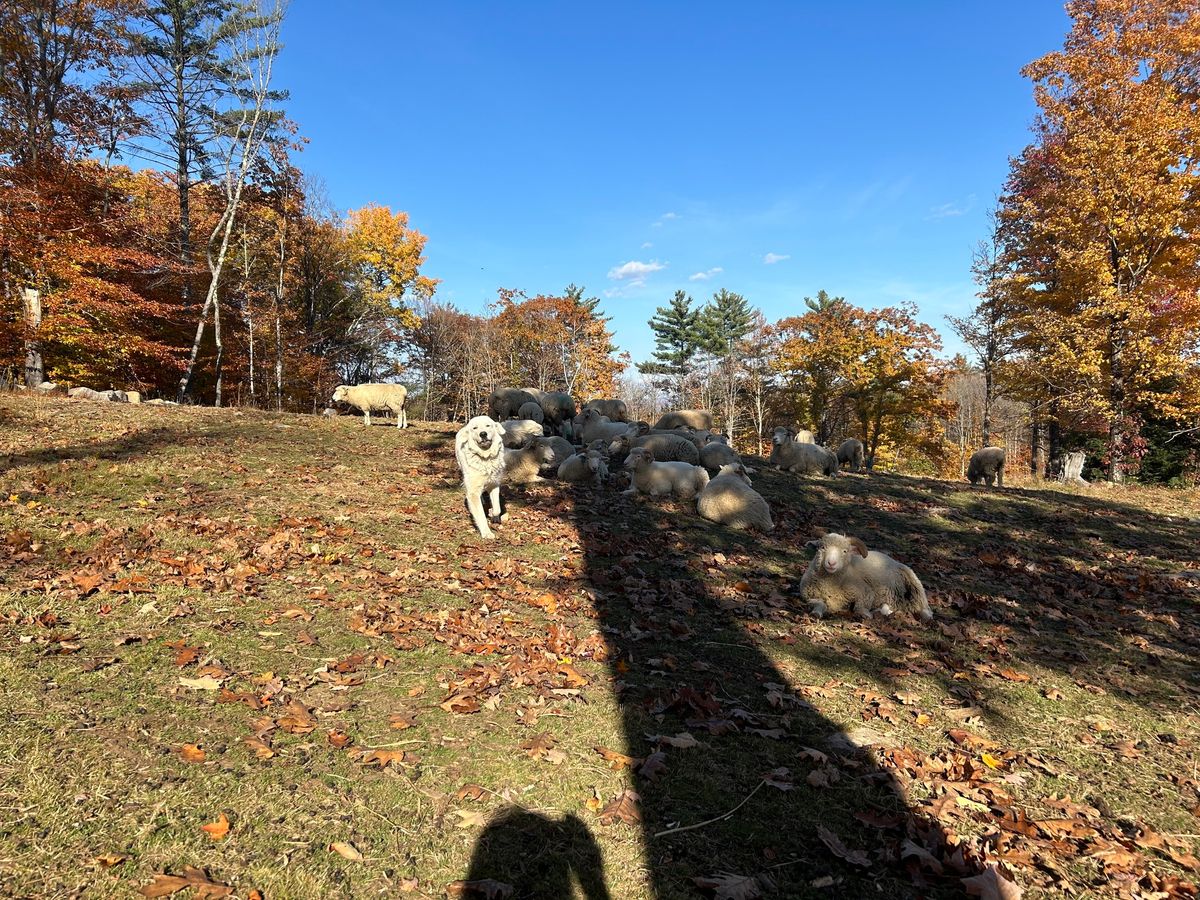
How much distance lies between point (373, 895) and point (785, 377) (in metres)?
44.2

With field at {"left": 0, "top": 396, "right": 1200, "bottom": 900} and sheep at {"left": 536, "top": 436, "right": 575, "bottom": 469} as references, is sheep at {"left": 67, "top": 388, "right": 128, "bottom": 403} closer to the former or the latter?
field at {"left": 0, "top": 396, "right": 1200, "bottom": 900}

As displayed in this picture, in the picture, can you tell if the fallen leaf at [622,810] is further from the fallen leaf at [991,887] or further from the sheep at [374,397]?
the sheep at [374,397]

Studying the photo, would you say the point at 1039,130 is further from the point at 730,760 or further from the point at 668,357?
the point at 668,357

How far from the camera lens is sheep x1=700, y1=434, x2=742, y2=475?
13820 millimetres

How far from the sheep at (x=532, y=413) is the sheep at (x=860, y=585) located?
40.4 ft

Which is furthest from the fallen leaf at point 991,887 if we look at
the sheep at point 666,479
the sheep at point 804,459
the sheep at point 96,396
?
the sheep at point 96,396

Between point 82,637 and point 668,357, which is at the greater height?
point 668,357

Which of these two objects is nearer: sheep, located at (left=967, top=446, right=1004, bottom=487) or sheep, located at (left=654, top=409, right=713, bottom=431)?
Result: sheep, located at (left=967, top=446, right=1004, bottom=487)

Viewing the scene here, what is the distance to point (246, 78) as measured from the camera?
24.0m

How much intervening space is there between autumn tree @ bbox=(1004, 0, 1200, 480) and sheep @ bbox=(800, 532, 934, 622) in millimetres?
16772

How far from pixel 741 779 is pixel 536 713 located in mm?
1580

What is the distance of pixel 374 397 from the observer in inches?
685

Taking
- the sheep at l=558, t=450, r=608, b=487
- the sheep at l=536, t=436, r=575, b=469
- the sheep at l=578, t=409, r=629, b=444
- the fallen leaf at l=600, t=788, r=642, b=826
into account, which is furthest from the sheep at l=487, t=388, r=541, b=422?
the fallen leaf at l=600, t=788, r=642, b=826

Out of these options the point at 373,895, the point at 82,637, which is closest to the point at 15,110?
the point at 82,637
